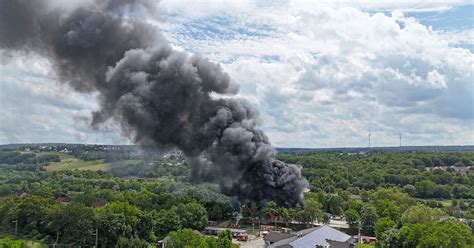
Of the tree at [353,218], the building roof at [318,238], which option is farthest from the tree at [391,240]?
the tree at [353,218]

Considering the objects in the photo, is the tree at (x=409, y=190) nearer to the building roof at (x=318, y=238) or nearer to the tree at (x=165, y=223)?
the building roof at (x=318, y=238)

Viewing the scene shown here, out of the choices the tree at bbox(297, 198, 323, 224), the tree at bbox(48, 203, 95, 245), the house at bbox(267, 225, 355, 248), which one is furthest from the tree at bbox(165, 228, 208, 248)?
the tree at bbox(297, 198, 323, 224)

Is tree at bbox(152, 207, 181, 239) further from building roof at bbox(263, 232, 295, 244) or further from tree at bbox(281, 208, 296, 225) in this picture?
tree at bbox(281, 208, 296, 225)

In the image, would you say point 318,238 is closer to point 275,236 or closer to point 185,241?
point 275,236

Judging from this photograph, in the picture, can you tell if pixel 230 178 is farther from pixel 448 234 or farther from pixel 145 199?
pixel 448 234

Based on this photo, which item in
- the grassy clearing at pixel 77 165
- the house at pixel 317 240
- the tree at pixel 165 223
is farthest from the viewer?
the grassy clearing at pixel 77 165
